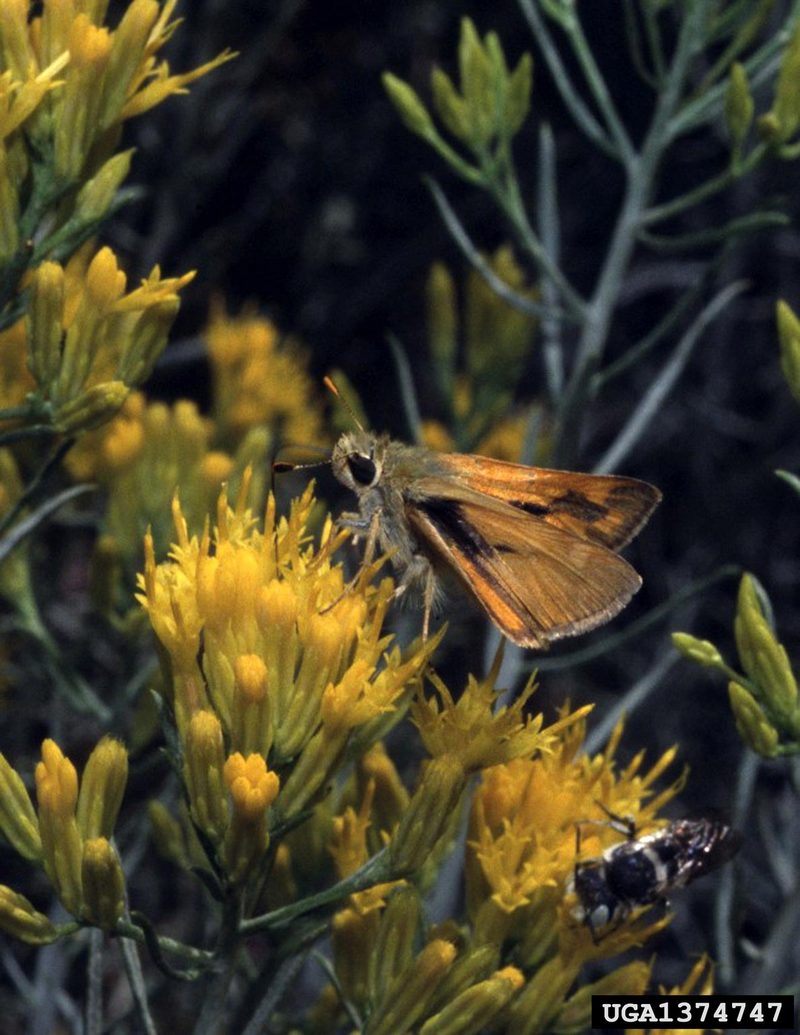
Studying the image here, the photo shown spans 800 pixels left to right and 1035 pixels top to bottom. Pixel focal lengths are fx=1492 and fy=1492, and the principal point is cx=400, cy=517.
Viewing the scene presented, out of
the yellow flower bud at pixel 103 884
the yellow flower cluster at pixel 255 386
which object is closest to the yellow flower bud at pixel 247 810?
the yellow flower bud at pixel 103 884

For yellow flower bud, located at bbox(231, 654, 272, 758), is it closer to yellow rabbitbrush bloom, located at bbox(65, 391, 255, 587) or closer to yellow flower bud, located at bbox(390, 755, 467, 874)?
yellow flower bud, located at bbox(390, 755, 467, 874)

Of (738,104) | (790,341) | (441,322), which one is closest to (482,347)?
(441,322)

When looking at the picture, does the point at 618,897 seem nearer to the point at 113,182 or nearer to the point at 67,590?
the point at 113,182

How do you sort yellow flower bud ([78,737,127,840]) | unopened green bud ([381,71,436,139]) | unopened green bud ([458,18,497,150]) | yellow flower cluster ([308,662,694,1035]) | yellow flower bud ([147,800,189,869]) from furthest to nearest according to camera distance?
unopened green bud ([381,71,436,139]) → unopened green bud ([458,18,497,150]) → yellow flower bud ([147,800,189,869]) → yellow flower cluster ([308,662,694,1035]) → yellow flower bud ([78,737,127,840])

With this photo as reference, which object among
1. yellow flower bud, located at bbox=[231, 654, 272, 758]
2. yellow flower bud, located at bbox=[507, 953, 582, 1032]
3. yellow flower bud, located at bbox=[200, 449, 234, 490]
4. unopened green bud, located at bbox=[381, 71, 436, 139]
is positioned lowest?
yellow flower bud, located at bbox=[507, 953, 582, 1032]

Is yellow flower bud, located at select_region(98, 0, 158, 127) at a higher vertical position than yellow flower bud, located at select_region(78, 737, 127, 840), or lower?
higher

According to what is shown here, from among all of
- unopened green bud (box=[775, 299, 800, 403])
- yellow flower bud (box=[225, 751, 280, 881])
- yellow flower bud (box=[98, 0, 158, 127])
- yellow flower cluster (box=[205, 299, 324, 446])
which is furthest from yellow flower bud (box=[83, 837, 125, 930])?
yellow flower cluster (box=[205, 299, 324, 446])

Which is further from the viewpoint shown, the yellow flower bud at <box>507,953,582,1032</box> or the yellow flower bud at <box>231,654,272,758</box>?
the yellow flower bud at <box>507,953,582,1032</box>
